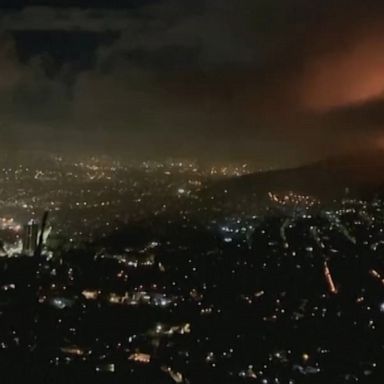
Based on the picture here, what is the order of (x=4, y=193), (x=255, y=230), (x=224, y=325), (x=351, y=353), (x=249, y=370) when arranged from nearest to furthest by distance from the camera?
(x=249, y=370) < (x=351, y=353) < (x=224, y=325) < (x=255, y=230) < (x=4, y=193)

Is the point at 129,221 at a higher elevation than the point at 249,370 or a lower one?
higher

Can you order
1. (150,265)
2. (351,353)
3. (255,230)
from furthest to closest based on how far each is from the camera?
1. (255,230)
2. (150,265)
3. (351,353)

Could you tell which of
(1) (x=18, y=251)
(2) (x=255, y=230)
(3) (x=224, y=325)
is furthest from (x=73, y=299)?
(2) (x=255, y=230)

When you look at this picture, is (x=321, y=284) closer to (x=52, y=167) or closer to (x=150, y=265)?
(x=150, y=265)

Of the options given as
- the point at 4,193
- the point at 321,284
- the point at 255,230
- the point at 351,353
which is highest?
the point at 4,193

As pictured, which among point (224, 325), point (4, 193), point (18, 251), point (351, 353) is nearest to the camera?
point (351, 353)

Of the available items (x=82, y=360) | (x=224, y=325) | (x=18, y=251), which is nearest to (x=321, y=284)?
(x=224, y=325)

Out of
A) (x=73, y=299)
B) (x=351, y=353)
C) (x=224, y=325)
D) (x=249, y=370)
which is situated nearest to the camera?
(x=249, y=370)

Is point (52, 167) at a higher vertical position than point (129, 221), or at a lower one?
higher

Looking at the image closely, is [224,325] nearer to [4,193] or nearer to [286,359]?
[286,359]

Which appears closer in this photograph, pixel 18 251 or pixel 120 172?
pixel 18 251
